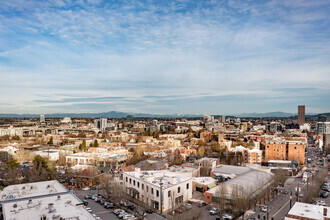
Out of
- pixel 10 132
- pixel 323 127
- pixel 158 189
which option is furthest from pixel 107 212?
pixel 323 127

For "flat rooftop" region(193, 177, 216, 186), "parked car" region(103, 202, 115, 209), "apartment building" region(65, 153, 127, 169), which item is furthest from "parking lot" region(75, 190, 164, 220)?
"apartment building" region(65, 153, 127, 169)

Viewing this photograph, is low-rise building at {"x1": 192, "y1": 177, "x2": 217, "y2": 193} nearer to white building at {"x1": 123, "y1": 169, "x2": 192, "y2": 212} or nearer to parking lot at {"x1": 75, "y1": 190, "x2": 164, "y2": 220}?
white building at {"x1": 123, "y1": 169, "x2": 192, "y2": 212}

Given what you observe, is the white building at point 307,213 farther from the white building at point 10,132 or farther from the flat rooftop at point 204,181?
the white building at point 10,132

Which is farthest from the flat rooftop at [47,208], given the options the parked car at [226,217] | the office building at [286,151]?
the office building at [286,151]

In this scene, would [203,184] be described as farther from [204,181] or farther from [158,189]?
[158,189]

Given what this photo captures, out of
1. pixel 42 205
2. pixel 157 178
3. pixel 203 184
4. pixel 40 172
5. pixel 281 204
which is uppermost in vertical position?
pixel 42 205

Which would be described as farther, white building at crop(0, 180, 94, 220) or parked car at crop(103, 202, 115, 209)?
parked car at crop(103, 202, 115, 209)
